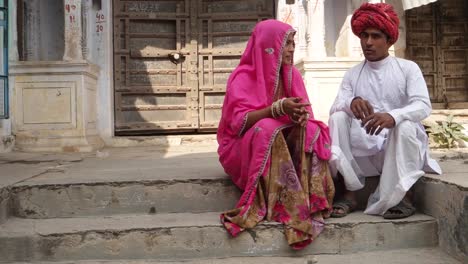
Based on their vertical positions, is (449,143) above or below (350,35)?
below

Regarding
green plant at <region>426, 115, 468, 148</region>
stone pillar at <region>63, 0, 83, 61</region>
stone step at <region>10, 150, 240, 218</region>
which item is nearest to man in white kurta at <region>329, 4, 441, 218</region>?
stone step at <region>10, 150, 240, 218</region>

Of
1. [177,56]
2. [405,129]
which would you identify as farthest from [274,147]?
[177,56]

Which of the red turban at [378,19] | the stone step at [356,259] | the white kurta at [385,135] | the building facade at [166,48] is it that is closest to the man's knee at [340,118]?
the white kurta at [385,135]

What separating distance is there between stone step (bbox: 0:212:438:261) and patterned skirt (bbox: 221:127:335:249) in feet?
0.18

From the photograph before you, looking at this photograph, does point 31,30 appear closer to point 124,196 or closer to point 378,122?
point 124,196

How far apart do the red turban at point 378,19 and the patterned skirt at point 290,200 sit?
748mm

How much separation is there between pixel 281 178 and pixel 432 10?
21.5 feet

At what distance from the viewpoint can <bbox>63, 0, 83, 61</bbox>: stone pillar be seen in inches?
231

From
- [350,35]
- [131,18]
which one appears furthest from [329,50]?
[131,18]

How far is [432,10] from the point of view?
7.53 metres

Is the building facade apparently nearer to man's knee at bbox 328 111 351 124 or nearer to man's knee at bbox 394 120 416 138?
man's knee at bbox 328 111 351 124

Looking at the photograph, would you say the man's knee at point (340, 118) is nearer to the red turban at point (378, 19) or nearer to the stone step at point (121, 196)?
the red turban at point (378, 19)

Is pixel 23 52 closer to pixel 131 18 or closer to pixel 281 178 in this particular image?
pixel 131 18

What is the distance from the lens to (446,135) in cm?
557
